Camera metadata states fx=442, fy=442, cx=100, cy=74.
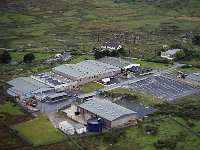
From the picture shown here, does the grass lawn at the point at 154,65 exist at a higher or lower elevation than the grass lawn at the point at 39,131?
higher

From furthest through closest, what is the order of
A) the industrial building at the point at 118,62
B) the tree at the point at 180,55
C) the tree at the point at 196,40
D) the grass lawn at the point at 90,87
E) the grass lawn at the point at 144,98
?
the tree at the point at 196,40
the tree at the point at 180,55
the industrial building at the point at 118,62
the grass lawn at the point at 90,87
the grass lawn at the point at 144,98

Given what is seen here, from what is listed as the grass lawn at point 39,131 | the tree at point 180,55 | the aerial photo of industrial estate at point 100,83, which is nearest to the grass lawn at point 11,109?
the aerial photo of industrial estate at point 100,83

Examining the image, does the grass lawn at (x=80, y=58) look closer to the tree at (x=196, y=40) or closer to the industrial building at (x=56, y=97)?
the industrial building at (x=56, y=97)

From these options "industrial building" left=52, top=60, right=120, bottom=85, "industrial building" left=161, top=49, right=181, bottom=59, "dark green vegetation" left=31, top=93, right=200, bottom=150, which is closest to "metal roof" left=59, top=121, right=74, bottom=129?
"dark green vegetation" left=31, top=93, right=200, bottom=150

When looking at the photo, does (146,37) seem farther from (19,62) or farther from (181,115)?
(181,115)

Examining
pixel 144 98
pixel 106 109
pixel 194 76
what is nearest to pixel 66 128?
pixel 106 109

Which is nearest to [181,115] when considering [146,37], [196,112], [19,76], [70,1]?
[196,112]

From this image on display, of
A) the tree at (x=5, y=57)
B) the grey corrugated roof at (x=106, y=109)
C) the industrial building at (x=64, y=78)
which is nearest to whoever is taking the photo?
the grey corrugated roof at (x=106, y=109)
